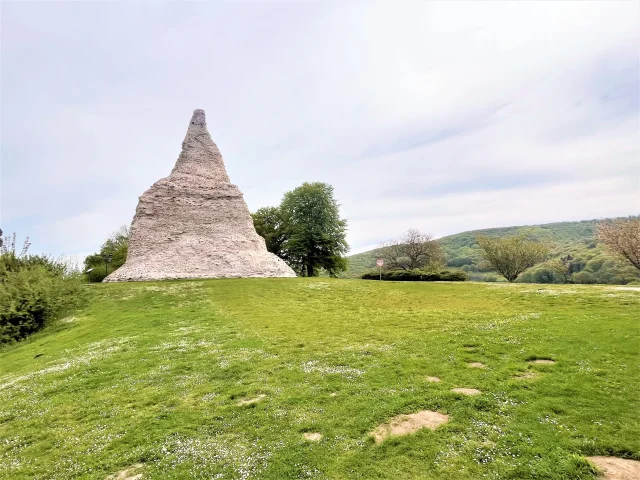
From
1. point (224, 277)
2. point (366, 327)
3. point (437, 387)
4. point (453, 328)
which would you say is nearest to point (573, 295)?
point (453, 328)

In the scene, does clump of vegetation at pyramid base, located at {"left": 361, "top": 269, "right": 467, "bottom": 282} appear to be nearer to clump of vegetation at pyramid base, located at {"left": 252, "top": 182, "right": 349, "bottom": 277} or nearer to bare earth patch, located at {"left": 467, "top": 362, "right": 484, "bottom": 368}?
clump of vegetation at pyramid base, located at {"left": 252, "top": 182, "right": 349, "bottom": 277}

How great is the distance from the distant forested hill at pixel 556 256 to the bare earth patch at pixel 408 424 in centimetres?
5698

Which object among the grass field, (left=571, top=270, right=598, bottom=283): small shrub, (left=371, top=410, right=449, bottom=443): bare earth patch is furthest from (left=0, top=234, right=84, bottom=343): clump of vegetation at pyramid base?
(left=571, top=270, right=598, bottom=283): small shrub

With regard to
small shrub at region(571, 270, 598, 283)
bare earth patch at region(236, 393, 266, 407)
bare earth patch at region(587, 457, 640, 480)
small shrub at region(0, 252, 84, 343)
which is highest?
small shrub at region(0, 252, 84, 343)

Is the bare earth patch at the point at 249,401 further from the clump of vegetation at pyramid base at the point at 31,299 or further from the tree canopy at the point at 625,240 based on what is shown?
the tree canopy at the point at 625,240

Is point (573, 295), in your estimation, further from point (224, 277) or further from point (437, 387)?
point (224, 277)

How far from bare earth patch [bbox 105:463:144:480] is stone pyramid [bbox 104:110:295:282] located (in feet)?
122

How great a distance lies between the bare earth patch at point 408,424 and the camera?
7113 millimetres

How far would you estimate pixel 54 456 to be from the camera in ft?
24.8

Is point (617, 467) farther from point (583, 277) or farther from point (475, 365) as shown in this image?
point (583, 277)

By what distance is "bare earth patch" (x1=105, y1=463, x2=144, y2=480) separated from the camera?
21.5 ft

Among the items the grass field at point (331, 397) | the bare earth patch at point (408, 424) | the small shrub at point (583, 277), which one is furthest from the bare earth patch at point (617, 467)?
the small shrub at point (583, 277)

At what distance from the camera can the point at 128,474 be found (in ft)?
21.9

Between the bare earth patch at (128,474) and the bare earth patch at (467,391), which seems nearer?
the bare earth patch at (128,474)
